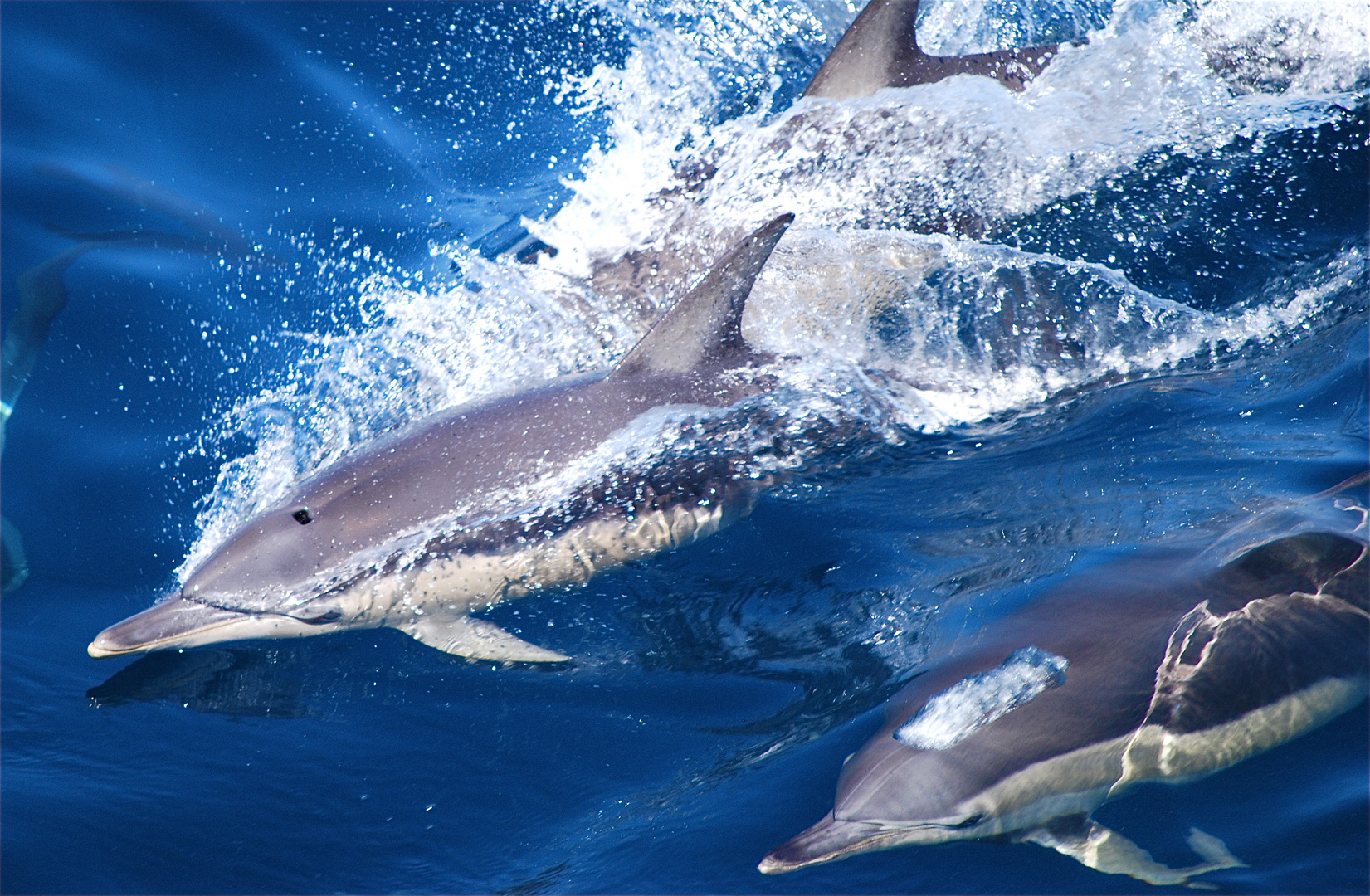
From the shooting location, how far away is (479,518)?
14.5 ft

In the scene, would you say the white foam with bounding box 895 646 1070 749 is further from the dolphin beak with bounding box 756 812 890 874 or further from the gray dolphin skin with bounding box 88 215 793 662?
the gray dolphin skin with bounding box 88 215 793 662

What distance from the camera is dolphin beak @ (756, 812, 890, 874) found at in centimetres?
291

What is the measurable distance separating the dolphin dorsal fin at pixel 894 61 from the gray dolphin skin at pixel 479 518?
2977mm

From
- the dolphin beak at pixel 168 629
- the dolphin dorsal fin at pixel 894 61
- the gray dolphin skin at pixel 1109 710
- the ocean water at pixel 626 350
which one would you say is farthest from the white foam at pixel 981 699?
the dolphin dorsal fin at pixel 894 61

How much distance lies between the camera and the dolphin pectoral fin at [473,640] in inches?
159

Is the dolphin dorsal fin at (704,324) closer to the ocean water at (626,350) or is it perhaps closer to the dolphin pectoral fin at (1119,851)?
the ocean water at (626,350)

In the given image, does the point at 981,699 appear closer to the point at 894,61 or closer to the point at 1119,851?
the point at 1119,851

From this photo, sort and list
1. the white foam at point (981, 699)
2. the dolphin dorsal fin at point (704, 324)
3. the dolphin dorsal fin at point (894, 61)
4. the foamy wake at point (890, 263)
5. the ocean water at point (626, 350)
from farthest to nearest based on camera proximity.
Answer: the dolphin dorsal fin at point (894, 61) → the foamy wake at point (890, 263) → the dolphin dorsal fin at point (704, 324) → the ocean water at point (626, 350) → the white foam at point (981, 699)

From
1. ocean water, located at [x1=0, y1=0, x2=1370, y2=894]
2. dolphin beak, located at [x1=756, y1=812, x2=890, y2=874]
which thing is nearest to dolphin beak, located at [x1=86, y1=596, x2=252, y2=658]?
ocean water, located at [x1=0, y1=0, x2=1370, y2=894]

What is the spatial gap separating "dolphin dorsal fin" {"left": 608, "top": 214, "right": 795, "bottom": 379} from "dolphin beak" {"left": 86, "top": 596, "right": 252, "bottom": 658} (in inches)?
76.2

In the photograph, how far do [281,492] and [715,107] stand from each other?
5.22m

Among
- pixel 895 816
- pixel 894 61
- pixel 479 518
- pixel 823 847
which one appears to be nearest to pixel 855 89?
pixel 894 61

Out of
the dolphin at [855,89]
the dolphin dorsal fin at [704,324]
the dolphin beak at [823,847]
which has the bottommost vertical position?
the dolphin beak at [823,847]

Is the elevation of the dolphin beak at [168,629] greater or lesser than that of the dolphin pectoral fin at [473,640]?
greater
